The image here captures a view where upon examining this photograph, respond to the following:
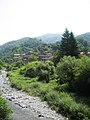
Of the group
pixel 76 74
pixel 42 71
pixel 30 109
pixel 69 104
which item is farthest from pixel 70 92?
pixel 42 71

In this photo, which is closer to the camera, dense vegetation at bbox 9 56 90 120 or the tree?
dense vegetation at bbox 9 56 90 120

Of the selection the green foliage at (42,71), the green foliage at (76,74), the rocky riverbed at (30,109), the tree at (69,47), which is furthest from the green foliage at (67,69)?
the tree at (69,47)

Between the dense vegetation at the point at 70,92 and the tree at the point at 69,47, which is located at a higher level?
the tree at the point at 69,47

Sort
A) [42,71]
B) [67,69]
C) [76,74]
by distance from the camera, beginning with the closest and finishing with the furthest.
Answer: [76,74]
[67,69]
[42,71]

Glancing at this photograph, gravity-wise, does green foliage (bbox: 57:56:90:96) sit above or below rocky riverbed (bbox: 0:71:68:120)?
above

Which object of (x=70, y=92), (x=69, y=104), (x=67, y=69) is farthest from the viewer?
(x=67, y=69)

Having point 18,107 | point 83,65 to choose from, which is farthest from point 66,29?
point 18,107

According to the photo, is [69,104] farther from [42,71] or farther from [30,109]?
[42,71]

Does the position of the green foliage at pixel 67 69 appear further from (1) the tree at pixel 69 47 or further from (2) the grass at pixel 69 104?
(1) the tree at pixel 69 47

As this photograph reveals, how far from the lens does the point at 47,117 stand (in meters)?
35.4

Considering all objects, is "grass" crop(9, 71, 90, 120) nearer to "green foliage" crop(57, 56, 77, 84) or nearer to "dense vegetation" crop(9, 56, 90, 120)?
"dense vegetation" crop(9, 56, 90, 120)

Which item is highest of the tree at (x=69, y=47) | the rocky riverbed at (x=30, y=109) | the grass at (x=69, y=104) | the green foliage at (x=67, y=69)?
the tree at (x=69, y=47)

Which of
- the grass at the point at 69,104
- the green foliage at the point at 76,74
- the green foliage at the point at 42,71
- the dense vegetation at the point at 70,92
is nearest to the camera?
the grass at the point at 69,104

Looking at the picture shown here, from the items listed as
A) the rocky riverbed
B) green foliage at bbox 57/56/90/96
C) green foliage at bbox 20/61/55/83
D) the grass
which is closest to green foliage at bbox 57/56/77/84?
green foliage at bbox 57/56/90/96
